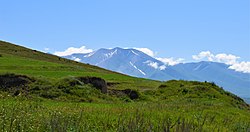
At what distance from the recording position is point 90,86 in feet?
113

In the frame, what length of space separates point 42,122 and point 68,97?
16.6m

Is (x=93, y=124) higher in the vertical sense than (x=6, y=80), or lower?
lower

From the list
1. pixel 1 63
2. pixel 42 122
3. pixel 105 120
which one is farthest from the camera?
pixel 1 63

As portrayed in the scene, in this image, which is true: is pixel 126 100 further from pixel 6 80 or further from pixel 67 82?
pixel 6 80

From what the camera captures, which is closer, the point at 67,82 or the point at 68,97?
the point at 68,97

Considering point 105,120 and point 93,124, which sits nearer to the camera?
point 93,124

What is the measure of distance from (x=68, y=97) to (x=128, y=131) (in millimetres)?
20624

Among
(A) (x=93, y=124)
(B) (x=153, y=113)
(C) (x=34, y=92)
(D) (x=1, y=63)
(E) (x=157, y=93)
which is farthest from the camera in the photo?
(D) (x=1, y=63)

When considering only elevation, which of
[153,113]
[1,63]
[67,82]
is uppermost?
[1,63]

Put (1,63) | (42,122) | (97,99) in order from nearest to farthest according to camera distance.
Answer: (42,122) < (97,99) < (1,63)

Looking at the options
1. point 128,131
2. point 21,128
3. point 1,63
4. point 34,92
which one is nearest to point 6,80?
point 34,92

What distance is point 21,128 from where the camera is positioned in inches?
472

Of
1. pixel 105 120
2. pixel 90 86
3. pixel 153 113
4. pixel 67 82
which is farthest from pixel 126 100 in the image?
pixel 105 120

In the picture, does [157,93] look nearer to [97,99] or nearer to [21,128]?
[97,99]
